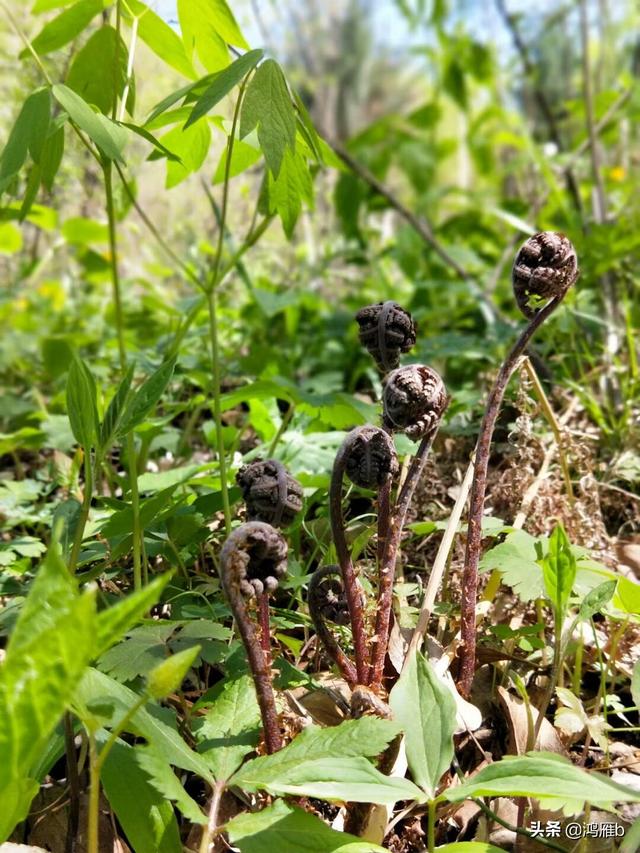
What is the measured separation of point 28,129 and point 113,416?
0.46 m

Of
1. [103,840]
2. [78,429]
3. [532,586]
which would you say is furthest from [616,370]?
[103,840]

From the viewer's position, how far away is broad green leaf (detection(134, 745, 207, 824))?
88 centimetres

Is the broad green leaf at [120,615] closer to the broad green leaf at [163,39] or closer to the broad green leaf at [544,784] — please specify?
the broad green leaf at [544,784]

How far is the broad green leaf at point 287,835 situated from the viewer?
915 millimetres

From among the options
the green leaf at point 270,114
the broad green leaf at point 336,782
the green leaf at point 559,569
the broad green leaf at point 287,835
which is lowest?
the broad green leaf at point 287,835

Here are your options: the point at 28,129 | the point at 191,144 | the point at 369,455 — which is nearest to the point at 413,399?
the point at 369,455

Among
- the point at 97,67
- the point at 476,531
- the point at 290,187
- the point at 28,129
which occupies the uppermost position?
the point at 97,67

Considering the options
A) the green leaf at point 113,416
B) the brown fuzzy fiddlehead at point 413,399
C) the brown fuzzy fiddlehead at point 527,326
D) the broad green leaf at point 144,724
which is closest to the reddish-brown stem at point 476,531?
the brown fuzzy fiddlehead at point 527,326

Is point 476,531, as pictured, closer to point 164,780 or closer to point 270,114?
point 164,780

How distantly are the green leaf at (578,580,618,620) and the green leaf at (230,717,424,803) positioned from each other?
35 centimetres

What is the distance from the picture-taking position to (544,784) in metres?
0.90

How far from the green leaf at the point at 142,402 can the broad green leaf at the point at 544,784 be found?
67 centimetres

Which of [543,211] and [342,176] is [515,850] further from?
[543,211]

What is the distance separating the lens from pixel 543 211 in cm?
414
